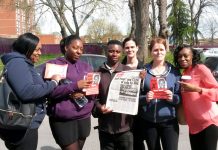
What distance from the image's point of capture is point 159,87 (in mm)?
4023

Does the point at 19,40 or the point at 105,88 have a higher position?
the point at 19,40

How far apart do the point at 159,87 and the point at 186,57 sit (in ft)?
1.63

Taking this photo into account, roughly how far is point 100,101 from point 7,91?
1.26m

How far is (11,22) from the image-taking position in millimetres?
109188

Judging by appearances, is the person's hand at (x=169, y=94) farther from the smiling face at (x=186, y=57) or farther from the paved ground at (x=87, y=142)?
the paved ground at (x=87, y=142)

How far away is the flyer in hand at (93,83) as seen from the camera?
3978 mm

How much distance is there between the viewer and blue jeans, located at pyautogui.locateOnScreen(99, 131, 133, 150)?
170 inches

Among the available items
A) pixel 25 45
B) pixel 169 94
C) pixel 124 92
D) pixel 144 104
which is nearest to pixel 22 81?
pixel 25 45

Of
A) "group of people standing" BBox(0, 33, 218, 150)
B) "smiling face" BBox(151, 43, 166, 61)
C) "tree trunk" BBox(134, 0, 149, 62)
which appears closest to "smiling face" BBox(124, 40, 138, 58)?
"group of people standing" BBox(0, 33, 218, 150)

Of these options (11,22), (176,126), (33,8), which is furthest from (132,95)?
(11,22)

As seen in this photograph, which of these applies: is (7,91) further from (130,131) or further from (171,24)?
(171,24)

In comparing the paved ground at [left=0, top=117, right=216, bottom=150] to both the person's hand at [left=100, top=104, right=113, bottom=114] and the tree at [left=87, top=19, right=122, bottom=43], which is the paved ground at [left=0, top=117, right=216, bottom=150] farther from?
the tree at [left=87, top=19, right=122, bottom=43]

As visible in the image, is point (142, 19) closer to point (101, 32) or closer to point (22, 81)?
point (22, 81)

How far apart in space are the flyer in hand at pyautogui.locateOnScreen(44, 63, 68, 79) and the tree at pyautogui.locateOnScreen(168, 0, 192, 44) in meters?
27.3
